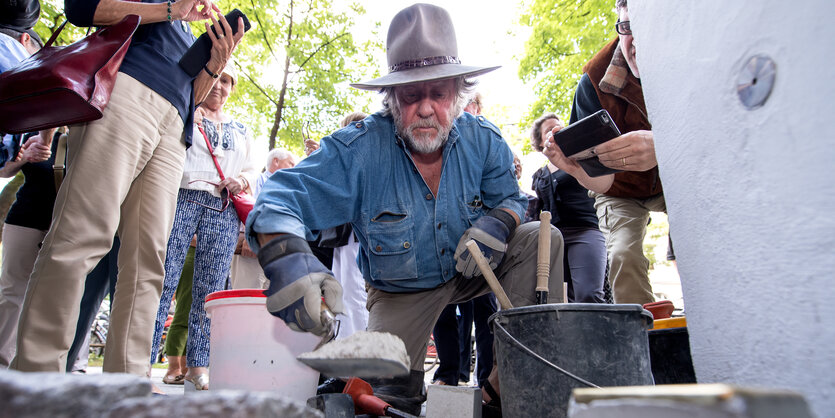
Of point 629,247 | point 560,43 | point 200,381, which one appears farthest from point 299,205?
point 560,43

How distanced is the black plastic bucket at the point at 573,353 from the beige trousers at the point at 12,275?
9.03ft

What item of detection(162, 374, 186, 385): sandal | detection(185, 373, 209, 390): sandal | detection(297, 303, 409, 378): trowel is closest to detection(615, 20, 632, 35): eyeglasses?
detection(297, 303, 409, 378): trowel

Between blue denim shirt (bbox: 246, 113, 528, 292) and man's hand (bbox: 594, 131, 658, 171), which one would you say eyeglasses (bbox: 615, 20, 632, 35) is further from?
blue denim shirt (bbox: 246, 113, 528, 292)

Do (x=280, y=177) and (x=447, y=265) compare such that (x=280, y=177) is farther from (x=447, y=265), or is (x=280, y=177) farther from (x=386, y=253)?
(x=447, y=265)

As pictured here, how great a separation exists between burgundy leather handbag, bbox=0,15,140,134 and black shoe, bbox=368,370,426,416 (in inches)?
67.0

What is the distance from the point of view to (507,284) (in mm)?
2271

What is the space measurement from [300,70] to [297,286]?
8.26 meters

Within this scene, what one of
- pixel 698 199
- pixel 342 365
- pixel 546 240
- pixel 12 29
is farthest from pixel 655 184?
pixel 12 29

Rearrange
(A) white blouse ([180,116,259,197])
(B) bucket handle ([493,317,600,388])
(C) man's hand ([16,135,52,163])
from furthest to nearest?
(A) white blouse ([180,116,259,197])
(C) man's hand ([16,135,52,163])
(B) bucket handle ([493,317,600,388])

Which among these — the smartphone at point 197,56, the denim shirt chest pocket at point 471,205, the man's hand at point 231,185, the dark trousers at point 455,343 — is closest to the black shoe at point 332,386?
the dark trousers at point 455,343

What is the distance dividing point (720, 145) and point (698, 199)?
0.14m

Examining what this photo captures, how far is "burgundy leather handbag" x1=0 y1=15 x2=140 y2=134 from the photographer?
183 cm

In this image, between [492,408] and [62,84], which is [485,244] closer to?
[492,408]

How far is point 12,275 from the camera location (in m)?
2.66
